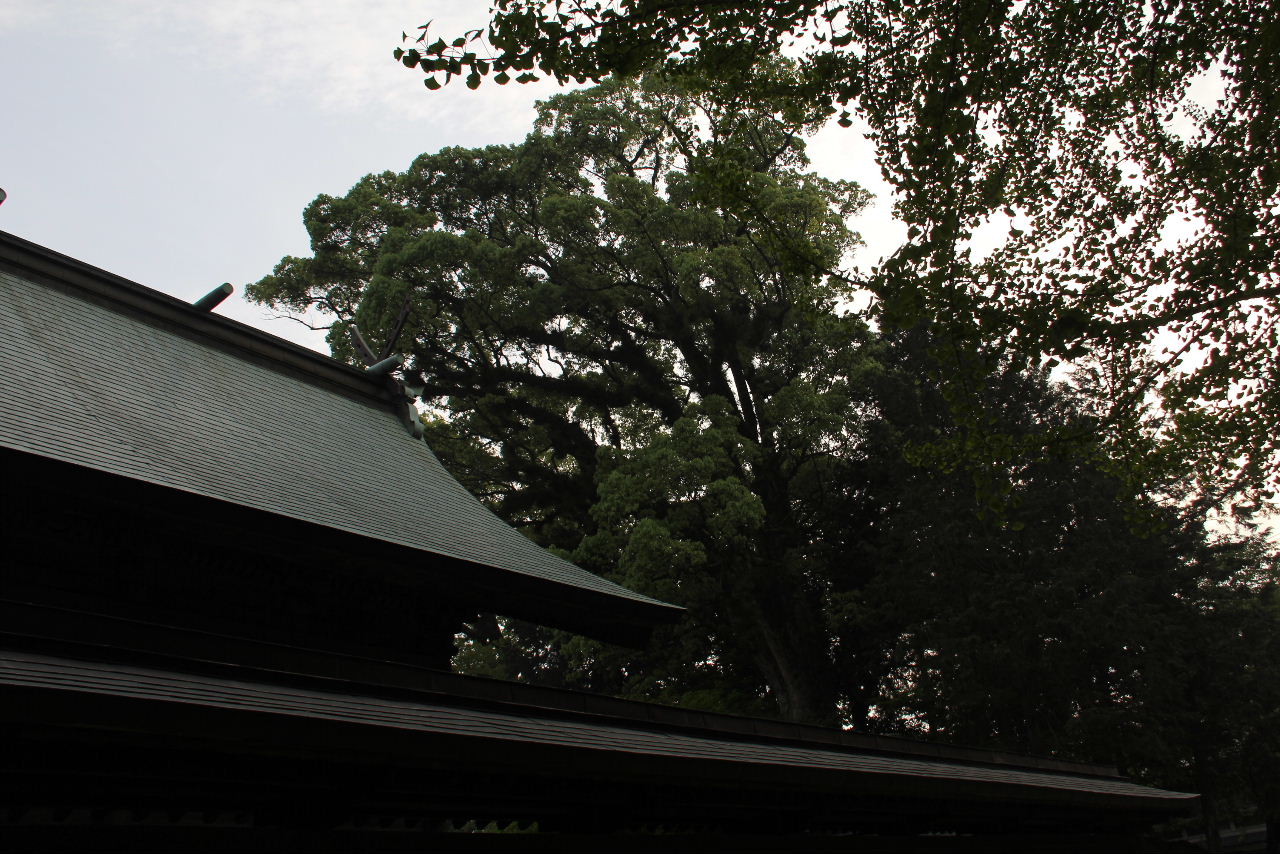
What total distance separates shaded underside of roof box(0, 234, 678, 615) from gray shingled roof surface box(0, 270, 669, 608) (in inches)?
0.7

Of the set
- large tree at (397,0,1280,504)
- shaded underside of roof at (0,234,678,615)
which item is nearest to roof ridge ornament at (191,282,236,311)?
shaded underside of roof at (0,234,678,615)

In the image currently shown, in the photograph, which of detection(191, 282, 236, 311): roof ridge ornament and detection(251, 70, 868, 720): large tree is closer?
detection(191, 282, 236, 311): roof ridge ornament

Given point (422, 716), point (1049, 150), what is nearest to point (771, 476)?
point (1049, 150)

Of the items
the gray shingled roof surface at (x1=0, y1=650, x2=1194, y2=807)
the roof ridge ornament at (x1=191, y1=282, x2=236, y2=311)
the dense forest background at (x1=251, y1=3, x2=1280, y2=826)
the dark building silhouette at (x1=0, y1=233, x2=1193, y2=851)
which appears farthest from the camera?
the dense forest background at (x1=251, y1=3, x2=1280, y2=826)

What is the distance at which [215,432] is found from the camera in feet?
24.4

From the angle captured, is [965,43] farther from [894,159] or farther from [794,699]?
[794,699]

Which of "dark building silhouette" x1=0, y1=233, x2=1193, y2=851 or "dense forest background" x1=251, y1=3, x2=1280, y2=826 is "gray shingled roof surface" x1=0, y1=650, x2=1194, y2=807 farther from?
"dense forest background" x1=251, y1=3, x2=1280, y2=826

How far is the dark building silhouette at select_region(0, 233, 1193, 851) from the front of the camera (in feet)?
10.6

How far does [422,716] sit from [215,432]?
4.62 metres

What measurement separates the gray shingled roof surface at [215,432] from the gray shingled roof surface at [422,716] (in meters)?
2.21

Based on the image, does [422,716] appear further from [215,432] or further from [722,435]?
[722,435]

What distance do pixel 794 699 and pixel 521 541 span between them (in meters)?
10.2

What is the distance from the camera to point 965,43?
6996 millimetres

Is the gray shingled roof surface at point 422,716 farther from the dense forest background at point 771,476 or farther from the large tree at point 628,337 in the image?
the large tree at point 628,337
